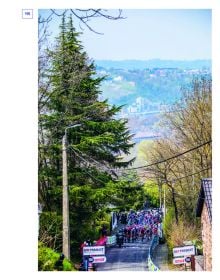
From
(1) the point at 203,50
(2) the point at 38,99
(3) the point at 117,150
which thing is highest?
(1) the point at 203,50

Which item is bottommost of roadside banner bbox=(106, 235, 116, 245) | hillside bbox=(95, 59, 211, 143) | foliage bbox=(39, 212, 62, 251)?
roadside banner bbox=(106, 235, 116, 245)

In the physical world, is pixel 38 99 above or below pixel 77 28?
below

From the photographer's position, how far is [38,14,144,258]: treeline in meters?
4.12

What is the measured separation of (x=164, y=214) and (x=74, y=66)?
1099mm

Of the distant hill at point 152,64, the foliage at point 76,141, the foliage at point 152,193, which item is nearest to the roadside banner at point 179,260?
the foliage at point 152,193

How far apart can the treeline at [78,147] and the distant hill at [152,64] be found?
108 millimetres

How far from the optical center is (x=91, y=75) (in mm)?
4156

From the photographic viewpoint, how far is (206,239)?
4.07 metres

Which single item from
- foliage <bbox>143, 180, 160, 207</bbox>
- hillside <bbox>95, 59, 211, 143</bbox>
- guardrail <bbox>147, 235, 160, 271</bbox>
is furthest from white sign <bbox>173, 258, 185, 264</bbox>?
hillside <bbox>95, 59, 211, 143</bbox>

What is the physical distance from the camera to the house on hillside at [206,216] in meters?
4.03

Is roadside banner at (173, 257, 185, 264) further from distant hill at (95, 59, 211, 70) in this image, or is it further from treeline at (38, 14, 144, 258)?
distant hill at (95, 59, 211, 70)

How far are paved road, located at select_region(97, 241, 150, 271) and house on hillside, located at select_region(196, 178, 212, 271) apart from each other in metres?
0.37
